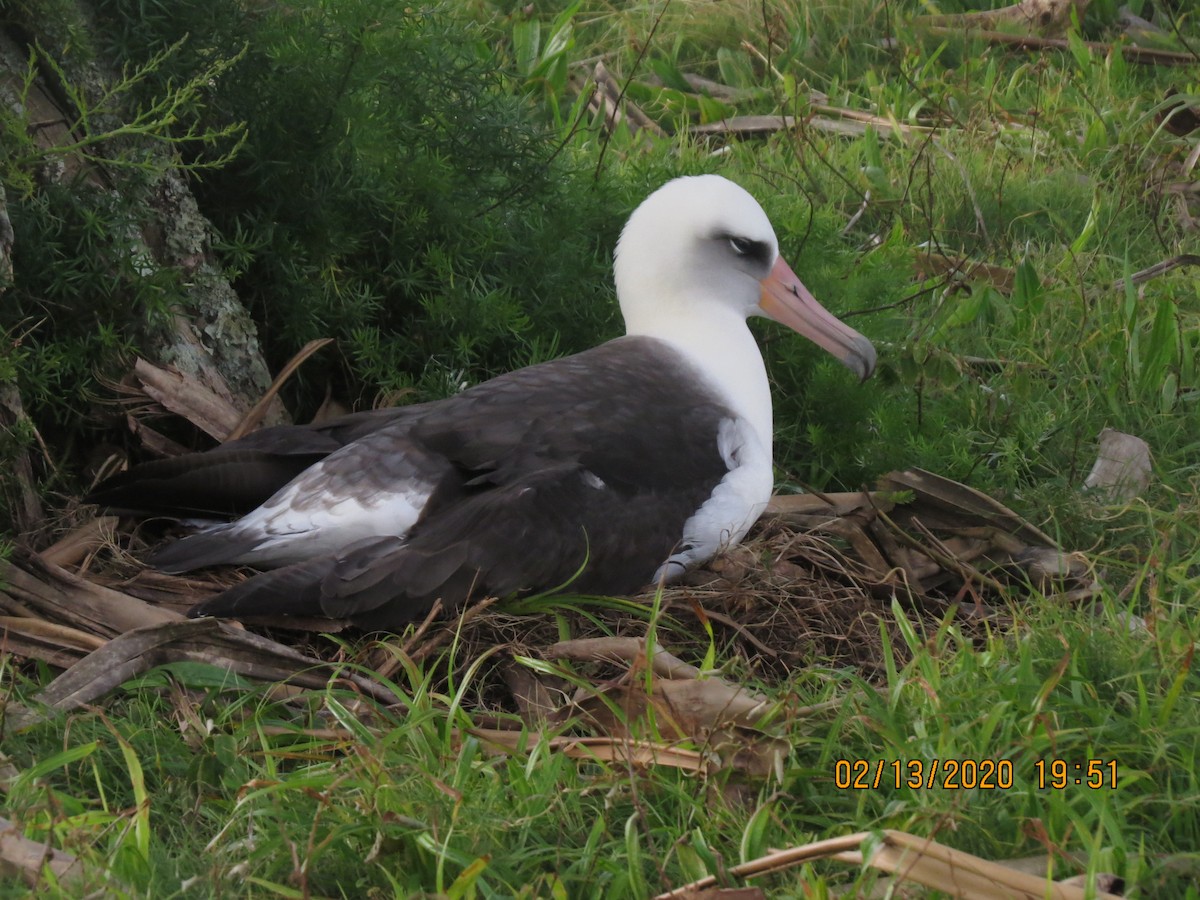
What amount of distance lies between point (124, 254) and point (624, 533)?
5.00 feet

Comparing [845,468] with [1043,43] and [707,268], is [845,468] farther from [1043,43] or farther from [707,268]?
[1043,43]

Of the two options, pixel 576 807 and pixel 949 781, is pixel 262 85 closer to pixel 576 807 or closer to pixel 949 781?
pixel 576 807

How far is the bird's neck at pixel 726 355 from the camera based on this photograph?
399cm

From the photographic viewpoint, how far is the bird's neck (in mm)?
3992

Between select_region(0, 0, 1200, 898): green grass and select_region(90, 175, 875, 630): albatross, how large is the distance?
27 centimetres

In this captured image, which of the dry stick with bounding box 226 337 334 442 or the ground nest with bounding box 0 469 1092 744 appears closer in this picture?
the ground nest with bounding box 0 469 1092 744

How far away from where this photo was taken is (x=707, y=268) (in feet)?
13.8

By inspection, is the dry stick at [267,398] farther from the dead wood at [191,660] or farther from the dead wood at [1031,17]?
the dead wood at [1031,17]

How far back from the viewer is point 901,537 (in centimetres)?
381

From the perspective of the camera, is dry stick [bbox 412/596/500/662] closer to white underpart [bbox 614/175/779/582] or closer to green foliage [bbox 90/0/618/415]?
white underpart [bbox 614/175/779/582]

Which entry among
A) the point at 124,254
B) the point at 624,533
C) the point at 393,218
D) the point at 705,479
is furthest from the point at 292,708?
the point at 393,218
